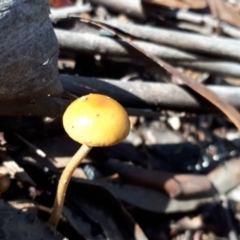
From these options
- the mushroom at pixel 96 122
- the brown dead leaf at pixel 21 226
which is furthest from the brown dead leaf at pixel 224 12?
the brown dead leaf at pixel 21 226

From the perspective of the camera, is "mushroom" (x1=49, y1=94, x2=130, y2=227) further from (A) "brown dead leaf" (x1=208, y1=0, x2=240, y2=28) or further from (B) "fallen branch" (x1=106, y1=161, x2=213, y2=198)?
(A) "brown dead leaf" (x1=208, y1=0, x2=240, y2=28)

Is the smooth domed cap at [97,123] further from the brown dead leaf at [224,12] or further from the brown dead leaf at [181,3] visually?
the brown dead leaf at [224,12]

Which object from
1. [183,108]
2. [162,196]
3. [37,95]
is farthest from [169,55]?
[37,95]

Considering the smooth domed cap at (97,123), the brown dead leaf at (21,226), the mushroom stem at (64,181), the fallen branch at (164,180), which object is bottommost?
the fallen branch at (164,180)

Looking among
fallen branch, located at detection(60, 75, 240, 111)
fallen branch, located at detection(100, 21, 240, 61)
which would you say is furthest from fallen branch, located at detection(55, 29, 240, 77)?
fallen branch, located at detection(60, 75, 240, 111)

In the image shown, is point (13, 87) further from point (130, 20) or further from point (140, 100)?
point (130, 20)

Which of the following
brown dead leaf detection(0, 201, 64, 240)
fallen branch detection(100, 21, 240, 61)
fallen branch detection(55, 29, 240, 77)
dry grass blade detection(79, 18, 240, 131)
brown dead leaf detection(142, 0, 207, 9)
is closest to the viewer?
brown dead leaf detection(0, 201, 64, 240)
